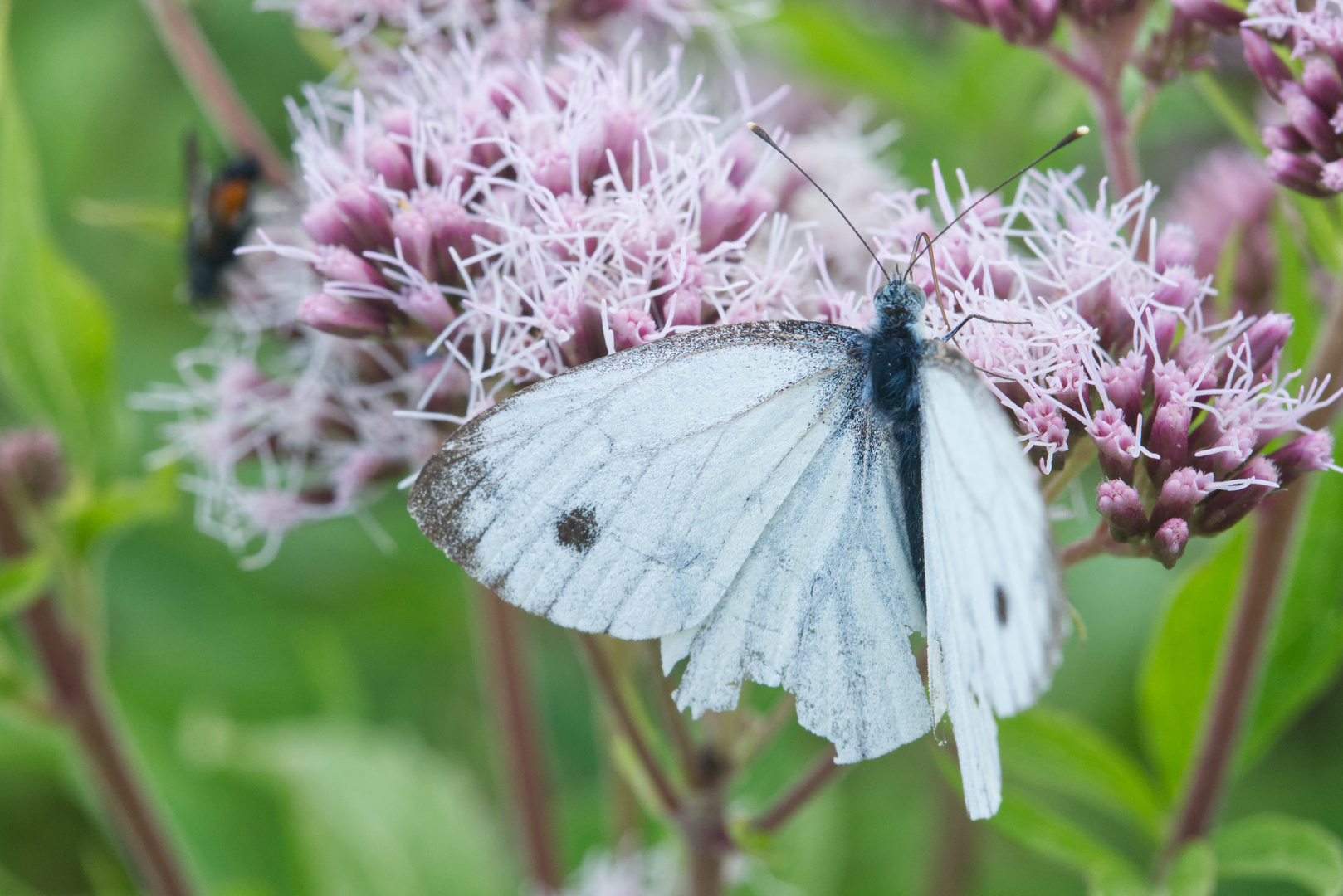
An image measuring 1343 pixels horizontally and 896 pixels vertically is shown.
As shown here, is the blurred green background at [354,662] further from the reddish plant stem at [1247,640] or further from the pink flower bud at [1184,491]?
the pink flower bud at [1184,491]

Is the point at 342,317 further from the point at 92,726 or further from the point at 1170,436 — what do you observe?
the point at 1170,436

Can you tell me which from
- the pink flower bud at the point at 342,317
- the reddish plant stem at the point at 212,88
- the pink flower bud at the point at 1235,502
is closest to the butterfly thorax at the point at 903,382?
the pink flower bud at the point at 1235,502

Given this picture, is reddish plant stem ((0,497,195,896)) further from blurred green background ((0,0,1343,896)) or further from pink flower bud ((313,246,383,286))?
pink flower bud ((313,246,383,286))

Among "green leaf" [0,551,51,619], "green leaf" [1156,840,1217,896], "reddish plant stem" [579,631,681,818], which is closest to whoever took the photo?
"green leaf" [1156,840,1217,896]

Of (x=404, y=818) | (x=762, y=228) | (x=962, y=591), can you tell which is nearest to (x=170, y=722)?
(x=404, y=818)

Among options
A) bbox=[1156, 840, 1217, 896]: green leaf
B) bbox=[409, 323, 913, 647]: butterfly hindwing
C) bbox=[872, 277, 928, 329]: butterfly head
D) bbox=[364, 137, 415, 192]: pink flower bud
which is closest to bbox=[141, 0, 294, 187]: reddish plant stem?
bbox=[364, 137, 415, 192]: pink flower bud

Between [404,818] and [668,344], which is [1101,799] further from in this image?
[404,818]
